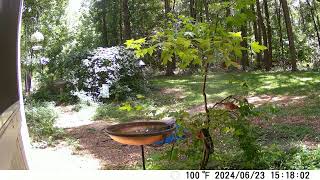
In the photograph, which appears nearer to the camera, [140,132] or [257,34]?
[140,132]

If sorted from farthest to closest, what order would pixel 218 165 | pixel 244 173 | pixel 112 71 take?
→ pixel 112 71
pixel 218 165
pixel 244 173

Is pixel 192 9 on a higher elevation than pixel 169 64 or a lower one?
higher

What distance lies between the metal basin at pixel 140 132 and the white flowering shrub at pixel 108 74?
24 centimetres

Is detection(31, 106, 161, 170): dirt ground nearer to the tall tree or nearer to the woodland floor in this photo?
the woodland floor

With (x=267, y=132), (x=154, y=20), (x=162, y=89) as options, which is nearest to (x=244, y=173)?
(x=267, y=132)

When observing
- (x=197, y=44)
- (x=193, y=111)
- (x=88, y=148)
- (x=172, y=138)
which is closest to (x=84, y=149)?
(x=88, y=148)

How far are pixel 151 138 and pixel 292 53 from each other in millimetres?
1095

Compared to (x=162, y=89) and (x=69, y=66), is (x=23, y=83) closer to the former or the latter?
(x=69, y=66)

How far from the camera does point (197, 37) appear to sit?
6.45ft

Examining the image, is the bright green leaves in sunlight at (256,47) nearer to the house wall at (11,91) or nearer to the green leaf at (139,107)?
the green leaf at (139,107)

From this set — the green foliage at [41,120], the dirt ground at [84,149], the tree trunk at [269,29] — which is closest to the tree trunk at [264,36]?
the tree trunk at [269,29]

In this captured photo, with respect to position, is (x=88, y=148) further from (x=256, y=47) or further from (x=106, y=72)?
(x=256, y=47)

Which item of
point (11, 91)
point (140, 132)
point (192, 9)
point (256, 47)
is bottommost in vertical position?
point (140, 132)

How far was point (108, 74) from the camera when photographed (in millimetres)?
2391
